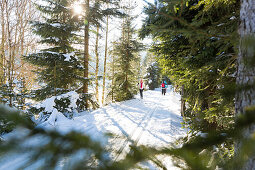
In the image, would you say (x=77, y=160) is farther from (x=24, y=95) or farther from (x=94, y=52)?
(x=94, y=52)

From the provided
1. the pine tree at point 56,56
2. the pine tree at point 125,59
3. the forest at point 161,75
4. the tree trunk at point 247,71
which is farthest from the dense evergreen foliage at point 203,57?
the pine tree at point 125,59

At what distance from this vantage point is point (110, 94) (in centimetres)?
1263

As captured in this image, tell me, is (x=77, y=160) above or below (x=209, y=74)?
below

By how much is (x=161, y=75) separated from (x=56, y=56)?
20.6ft

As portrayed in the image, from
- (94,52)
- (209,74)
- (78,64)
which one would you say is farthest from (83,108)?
(209,74)

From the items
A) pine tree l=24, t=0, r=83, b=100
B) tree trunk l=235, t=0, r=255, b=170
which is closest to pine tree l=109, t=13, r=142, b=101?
pine tree l=24, t=0, r=83, b=100

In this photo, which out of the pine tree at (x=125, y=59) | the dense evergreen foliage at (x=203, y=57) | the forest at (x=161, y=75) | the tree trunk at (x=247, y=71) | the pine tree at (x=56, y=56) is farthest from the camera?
the pine tree at (x=125, y=59)

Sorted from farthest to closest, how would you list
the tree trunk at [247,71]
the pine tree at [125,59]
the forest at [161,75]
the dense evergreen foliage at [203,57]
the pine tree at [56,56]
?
the pine tree at [125,59]
the pine tree at [56,56]
the dense evergreen foliage at [203,57]
the tree trunk at [247,71]
the forest at [161,75]

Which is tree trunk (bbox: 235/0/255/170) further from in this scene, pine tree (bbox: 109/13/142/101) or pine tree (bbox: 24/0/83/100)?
pine tree (bbox: 109/13/142/101)

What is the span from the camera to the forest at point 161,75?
571 mm

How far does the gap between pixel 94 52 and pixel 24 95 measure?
26.1ft

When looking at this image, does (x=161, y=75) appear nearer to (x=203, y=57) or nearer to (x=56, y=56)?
(x=203, y=57)

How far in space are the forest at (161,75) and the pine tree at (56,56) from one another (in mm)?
55

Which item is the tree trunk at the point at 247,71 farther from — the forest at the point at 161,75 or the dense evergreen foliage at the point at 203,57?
the dense evergreen foliage at the point at 203,57
